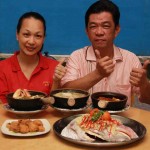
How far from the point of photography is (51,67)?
2.38m

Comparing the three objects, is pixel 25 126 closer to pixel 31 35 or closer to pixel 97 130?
pixel 97 130

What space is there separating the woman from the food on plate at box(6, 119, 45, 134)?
0.70m

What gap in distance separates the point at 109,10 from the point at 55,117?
105cm

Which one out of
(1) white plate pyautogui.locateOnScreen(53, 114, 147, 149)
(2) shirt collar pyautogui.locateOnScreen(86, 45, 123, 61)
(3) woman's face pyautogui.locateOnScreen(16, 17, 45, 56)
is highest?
(3) woman's face pyautogui.locateOnScreen(16, 17, 45, 56)

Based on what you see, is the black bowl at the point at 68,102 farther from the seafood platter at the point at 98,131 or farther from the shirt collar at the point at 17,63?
the shirt collar at the point at 17,63

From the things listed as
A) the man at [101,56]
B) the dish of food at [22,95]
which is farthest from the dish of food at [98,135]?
the man at [101,56]

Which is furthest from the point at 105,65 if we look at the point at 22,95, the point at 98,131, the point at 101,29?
the point at 98,131

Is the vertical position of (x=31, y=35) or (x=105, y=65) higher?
(x=31, y=35)

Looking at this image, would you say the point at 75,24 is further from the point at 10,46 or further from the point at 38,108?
the point at 38,108

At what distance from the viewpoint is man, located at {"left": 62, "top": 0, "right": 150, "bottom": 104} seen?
2.24 meters

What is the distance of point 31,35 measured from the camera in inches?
86.6

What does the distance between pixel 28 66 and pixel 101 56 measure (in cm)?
60

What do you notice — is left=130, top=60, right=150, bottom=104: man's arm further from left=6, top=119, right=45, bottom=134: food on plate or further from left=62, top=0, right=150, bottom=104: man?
left=6, top=119, right=45, bottom=134: food on plate

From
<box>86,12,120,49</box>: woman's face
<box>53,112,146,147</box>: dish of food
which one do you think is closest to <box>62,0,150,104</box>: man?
<box>86,12,120,49</box>: woman's face
